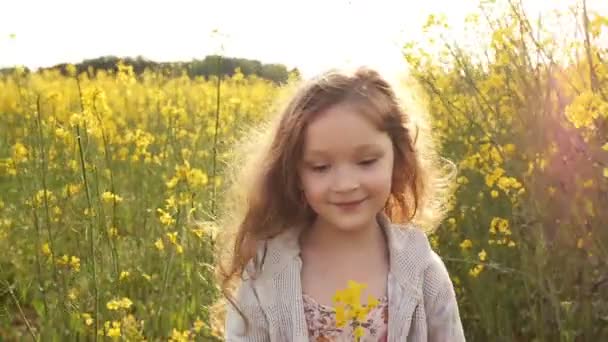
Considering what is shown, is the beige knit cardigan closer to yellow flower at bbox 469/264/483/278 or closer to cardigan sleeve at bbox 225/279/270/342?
cardigan sleeve at bbox 225/279/270/342

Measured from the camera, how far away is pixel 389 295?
1765mm

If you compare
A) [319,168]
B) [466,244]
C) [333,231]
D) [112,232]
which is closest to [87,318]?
[112,232]

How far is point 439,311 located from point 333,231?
0.28m

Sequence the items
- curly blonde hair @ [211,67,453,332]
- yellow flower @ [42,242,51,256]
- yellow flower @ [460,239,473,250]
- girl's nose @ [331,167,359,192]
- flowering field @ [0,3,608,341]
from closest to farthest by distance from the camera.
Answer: girl's nose @ [331,167,359,192] → curly blonde hair @ [211,67,453,332] → flowering field @ [0,3,608,341] → yellow flower @ [42,242,51,256] → yellow flower @ [460,239,473,250]

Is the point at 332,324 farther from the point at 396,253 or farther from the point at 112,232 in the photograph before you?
the point at 112,232

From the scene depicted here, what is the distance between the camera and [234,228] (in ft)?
6.44

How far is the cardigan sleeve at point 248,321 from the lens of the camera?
70.1 inches

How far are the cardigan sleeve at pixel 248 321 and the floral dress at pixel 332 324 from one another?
0.31 feet

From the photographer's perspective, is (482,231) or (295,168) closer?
(295,168)

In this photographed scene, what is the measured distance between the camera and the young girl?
66.2 inches

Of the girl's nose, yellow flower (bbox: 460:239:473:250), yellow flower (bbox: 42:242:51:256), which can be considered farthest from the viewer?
yellow flower (bbox: 460:239:473:250)

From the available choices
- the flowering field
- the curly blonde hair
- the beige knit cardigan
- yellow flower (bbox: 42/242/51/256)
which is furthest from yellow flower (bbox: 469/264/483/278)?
yellow flower (bbox: 42/242/51/256)

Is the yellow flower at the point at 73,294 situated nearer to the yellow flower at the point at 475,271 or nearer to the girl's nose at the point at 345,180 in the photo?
the girl's nose at the point at 345,180

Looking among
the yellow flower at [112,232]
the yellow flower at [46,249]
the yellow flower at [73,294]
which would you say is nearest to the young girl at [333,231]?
the yellow flower at [112,232]
